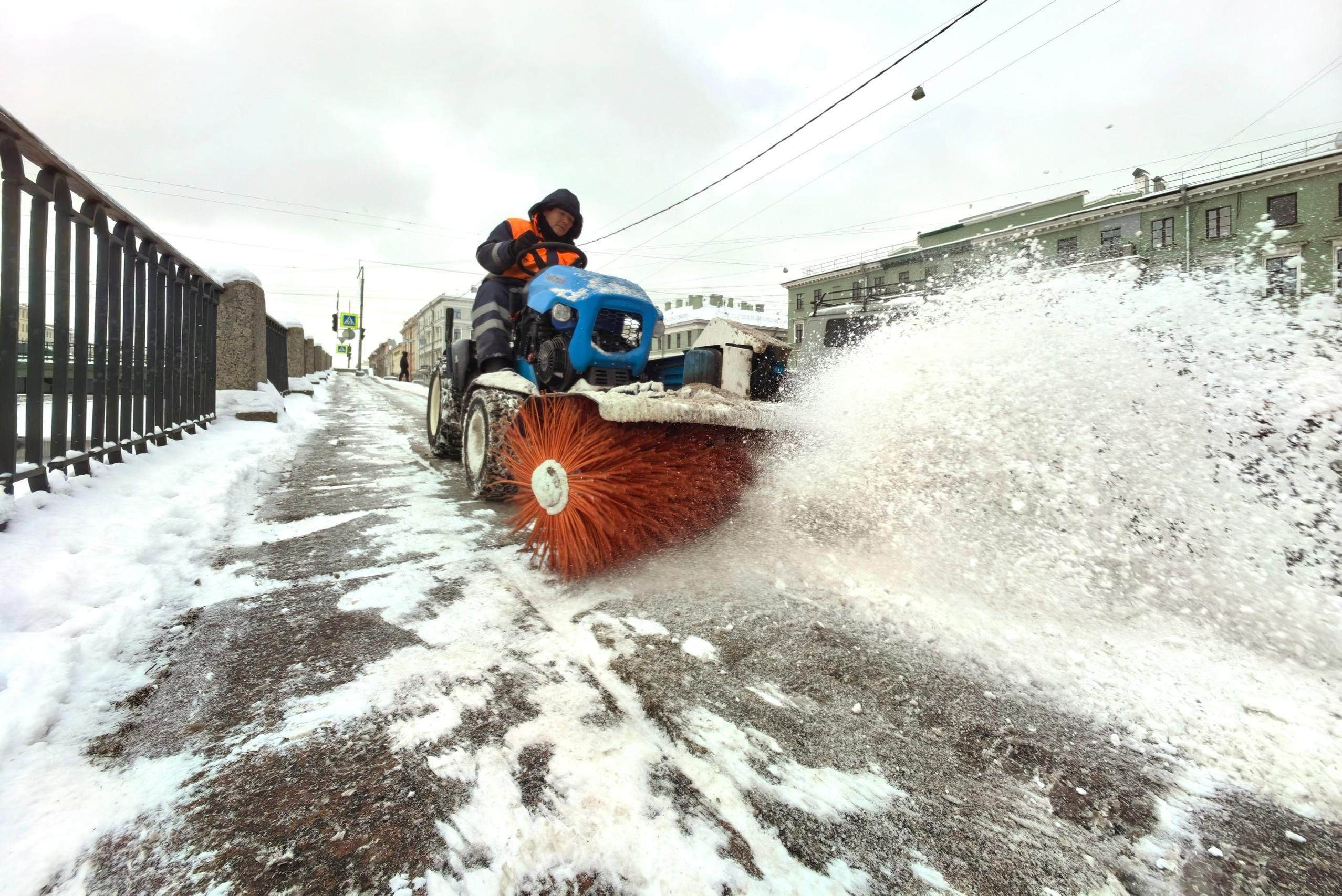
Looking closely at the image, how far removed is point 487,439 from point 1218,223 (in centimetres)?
2741

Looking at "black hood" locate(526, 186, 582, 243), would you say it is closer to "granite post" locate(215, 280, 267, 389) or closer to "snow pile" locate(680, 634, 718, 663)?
"snow pile" locate(680, 634, 718, 663)

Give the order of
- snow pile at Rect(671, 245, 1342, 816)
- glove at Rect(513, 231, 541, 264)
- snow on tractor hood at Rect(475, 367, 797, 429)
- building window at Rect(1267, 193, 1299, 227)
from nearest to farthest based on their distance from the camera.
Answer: snow pile at Rect(671, 245, 1342, 816)
snow on tractor hood at Rect(475, 367, 797, 429)
glove at Rect(513, 231, 541, 264)
building window at Rect(1267, 193, 1299, 227)

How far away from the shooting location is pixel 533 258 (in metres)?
4.50

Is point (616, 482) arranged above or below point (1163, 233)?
below

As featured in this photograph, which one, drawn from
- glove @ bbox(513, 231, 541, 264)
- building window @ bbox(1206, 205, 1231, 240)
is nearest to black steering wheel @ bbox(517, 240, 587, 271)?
glove @ bbox(513, 231, 541, 264)

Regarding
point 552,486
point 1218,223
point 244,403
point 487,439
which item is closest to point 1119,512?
point 552,486

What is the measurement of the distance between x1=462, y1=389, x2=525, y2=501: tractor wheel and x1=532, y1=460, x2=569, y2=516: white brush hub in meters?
0.74

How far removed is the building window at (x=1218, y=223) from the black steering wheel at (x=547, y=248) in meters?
25.8

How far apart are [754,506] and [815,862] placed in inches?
89.8

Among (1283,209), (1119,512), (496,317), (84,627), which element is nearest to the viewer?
(84,627)

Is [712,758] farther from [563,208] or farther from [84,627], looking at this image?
[563,208]

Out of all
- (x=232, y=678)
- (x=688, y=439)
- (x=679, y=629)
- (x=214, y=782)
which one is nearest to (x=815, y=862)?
(x=679, y=629)

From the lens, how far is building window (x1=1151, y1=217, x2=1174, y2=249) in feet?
69.4

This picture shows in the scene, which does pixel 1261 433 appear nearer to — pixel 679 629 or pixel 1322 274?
pixel 1322 274
